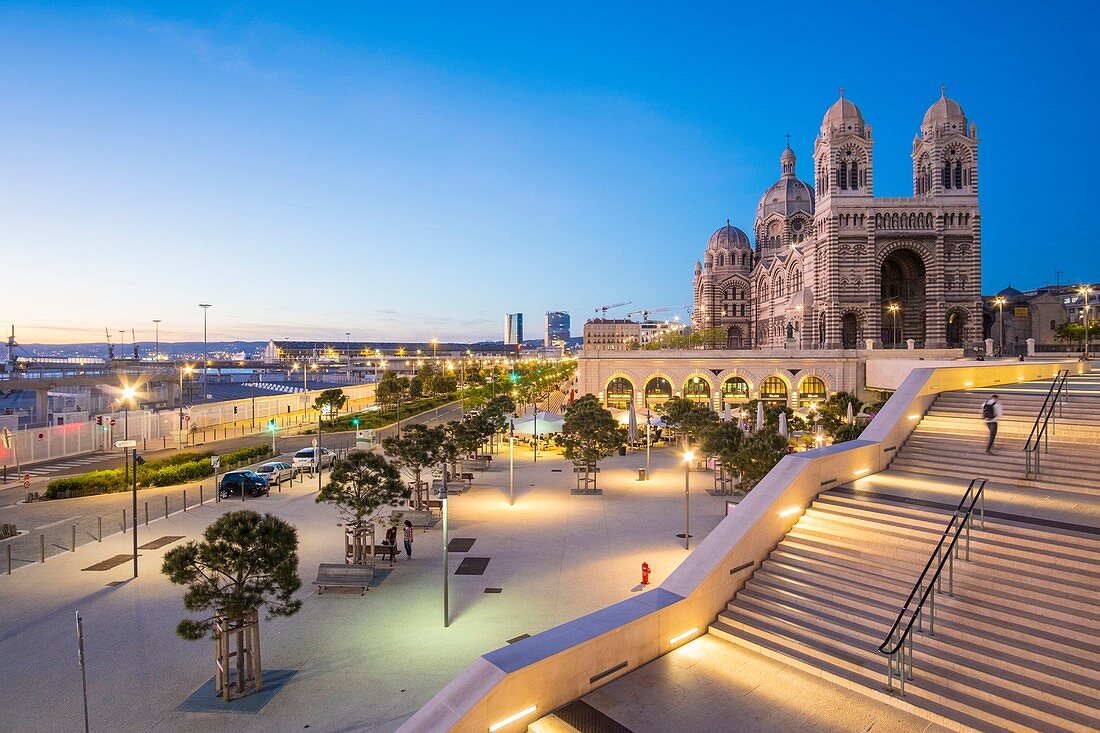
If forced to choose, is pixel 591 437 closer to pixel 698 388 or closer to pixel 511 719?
pixel 511 719

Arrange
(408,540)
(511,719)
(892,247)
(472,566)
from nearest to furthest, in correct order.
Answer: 1. (511,719)
2. (472,566)
3. (408,540)
4. (892,247)

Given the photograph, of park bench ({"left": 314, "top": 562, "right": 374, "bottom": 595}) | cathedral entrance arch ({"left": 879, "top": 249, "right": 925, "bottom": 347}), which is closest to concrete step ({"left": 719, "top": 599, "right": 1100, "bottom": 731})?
park bench ({"left": 314, "top": 562, "right": 374, "bottom": 595})

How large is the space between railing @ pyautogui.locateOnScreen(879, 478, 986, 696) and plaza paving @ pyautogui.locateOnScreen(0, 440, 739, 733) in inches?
290

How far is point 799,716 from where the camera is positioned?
9172 millimetres

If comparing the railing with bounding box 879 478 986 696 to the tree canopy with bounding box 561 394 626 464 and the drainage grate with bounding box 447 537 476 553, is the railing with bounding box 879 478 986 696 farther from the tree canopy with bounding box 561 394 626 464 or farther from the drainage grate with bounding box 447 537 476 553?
the tree canopy with bounding box 561 394 626 464

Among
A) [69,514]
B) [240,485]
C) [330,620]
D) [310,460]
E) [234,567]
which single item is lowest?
[69,514]

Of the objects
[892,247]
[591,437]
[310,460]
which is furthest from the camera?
[892,247]

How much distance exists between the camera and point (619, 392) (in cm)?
6912

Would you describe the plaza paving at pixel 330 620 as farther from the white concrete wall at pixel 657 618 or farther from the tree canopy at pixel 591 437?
the tree canopy at pixel 591 437

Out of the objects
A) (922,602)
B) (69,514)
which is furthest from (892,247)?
(69,514)

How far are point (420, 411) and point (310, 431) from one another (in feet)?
67.1

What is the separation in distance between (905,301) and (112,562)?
78.0 meters

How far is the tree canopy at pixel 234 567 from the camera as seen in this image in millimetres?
11836

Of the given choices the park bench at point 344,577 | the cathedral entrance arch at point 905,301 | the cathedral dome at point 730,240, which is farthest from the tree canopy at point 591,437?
the cathedral dome at point 730,240
